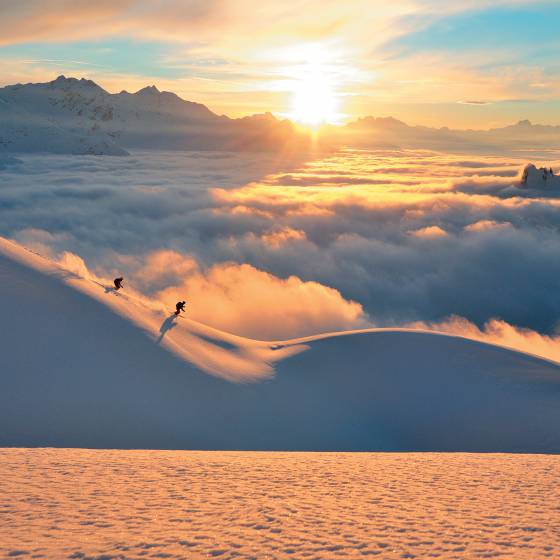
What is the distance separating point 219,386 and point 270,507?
863 inches

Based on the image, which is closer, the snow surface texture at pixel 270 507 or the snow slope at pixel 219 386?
the snow surface texture at pixel 270 507

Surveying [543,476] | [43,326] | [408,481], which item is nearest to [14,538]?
[408,481]

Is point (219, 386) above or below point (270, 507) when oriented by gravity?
below

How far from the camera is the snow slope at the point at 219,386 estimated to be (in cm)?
3092

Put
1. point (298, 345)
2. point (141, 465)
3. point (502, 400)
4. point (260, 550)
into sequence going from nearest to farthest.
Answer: point (260, 550) < point (141, 465) < point (502, 400) < point (298, 345)

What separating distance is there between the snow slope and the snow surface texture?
1007cm

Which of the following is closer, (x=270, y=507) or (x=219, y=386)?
(x=270, y=507)

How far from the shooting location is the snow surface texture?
1198cm

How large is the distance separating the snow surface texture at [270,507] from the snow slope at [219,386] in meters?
10.1

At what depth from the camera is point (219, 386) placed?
3631 centimetres

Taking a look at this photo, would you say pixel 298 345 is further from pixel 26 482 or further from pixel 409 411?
pixel 26 482

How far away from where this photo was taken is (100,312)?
37.9 metres

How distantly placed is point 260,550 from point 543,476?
11.1m

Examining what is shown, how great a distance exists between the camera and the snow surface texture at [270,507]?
1198cm
